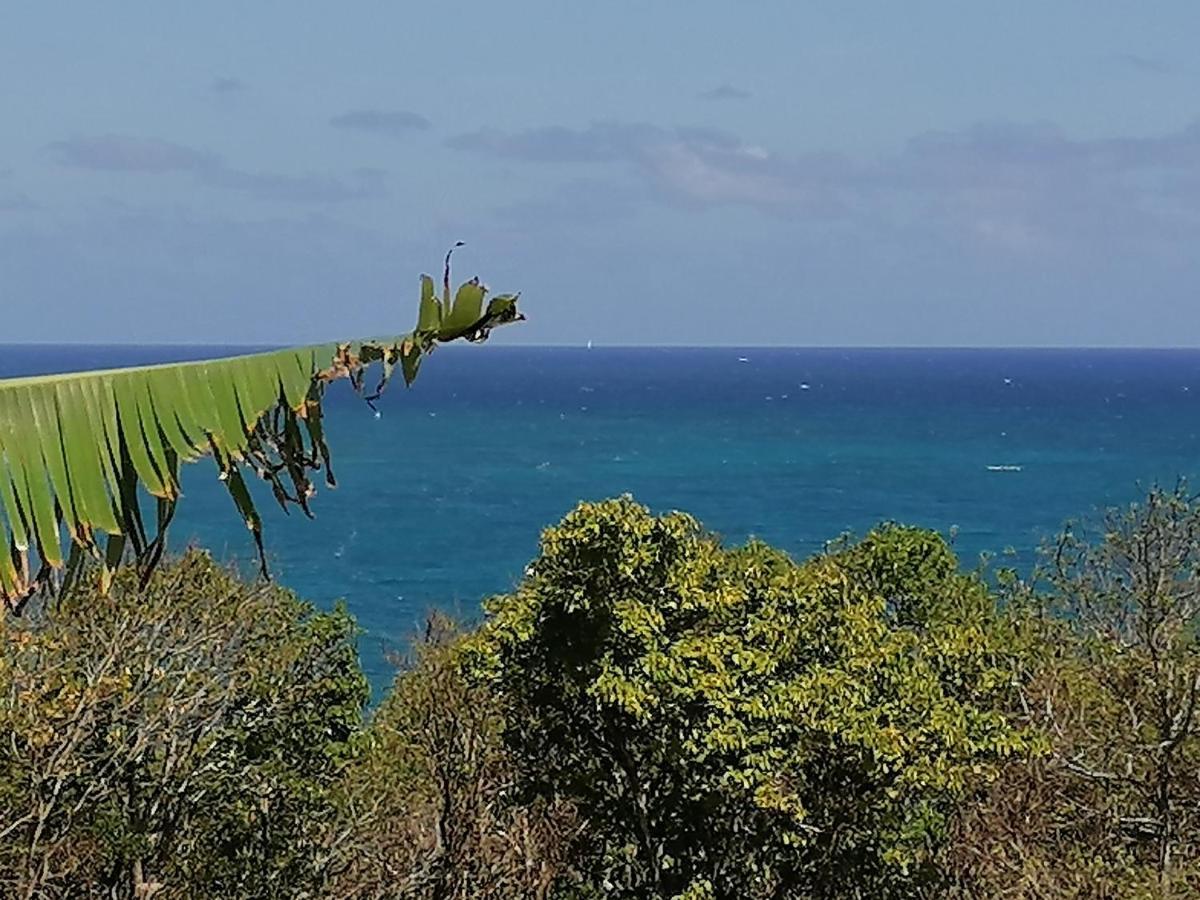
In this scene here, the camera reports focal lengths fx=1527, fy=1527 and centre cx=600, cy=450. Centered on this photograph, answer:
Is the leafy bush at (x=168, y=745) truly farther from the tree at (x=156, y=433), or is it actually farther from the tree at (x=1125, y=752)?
the tree at (x=156, y=433)

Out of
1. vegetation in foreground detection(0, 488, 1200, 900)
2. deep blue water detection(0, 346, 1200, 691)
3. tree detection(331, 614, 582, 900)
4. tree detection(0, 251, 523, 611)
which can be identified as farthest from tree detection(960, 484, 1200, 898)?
tree detection(0, 251, 523, 611)

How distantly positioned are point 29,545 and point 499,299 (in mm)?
1427

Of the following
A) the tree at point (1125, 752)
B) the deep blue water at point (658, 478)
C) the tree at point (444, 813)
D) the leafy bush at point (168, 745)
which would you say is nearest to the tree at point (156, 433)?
the leafy bush at point (168, 745)

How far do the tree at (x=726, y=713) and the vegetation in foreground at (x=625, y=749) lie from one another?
0.03m

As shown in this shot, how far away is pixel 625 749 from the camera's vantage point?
15000mm

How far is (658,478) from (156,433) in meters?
96.3

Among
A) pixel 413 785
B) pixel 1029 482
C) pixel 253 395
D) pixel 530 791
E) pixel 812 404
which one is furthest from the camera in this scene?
pixel 812 404

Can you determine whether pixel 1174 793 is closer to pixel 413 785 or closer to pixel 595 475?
pixel 413 785

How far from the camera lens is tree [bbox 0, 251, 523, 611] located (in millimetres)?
4094

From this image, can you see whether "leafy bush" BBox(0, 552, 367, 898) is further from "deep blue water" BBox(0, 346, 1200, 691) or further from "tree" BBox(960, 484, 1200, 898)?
"deep blue water" BBox(0, 346, 1200, 691)

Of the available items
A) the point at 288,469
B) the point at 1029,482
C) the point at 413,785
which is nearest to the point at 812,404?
the point at 1029,482

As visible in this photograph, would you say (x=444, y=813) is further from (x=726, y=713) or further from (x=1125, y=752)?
(x=1125, y=752)

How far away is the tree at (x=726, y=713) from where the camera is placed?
556 inches

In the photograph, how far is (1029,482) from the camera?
98.1 metres
